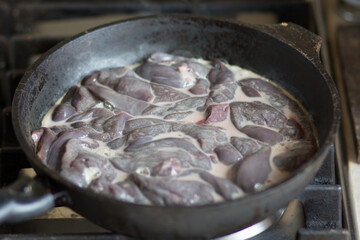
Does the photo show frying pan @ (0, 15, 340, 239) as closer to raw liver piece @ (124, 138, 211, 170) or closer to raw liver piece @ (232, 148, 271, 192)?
raw liver piece @ (232, 148, 271, 192)

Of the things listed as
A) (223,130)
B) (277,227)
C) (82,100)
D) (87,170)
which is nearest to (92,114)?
(82,100)

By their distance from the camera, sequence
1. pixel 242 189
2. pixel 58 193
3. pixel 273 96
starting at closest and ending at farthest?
pixel 58 193 → pixel 242 189 → pixel 273 96

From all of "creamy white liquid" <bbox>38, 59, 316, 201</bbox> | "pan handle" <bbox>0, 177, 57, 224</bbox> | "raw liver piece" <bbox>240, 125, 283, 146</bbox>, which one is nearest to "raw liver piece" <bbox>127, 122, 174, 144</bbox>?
"creamy white liquid" <bbox>38, 59, 316, 201</bbox>

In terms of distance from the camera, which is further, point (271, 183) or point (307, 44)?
point (307, 44)

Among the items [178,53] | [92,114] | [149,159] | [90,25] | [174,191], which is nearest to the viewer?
[174,191]

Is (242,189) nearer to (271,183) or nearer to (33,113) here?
(271,183)

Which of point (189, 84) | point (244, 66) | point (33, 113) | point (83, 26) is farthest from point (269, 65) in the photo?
point (83, 26)

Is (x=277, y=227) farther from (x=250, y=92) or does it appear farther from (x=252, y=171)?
(x=250, y=92)
